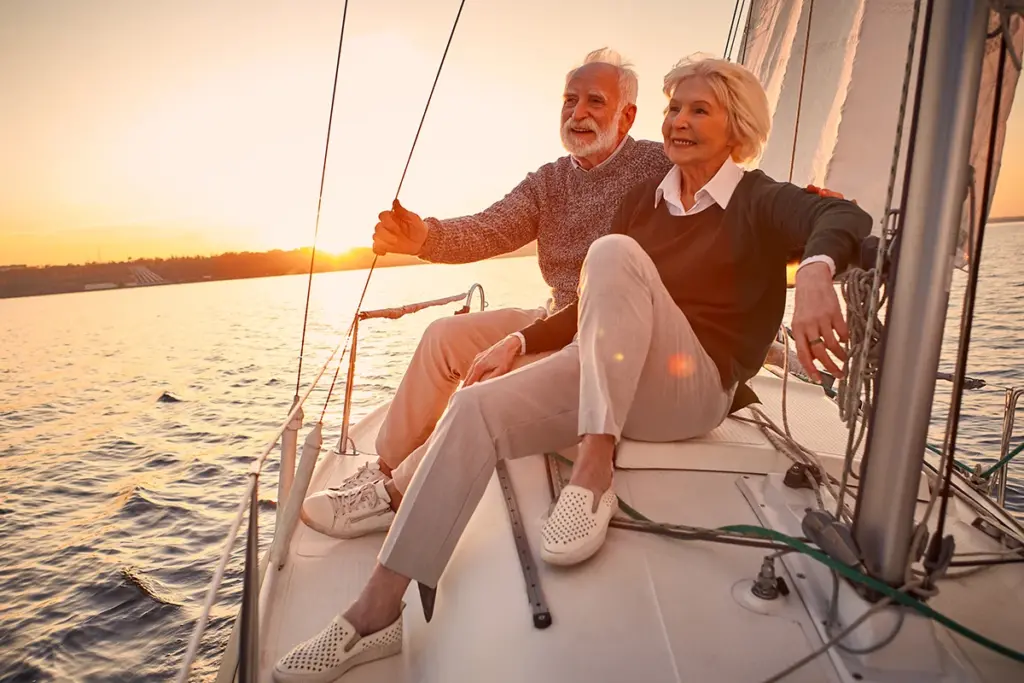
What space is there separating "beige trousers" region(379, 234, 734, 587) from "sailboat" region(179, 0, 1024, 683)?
0.11 metres

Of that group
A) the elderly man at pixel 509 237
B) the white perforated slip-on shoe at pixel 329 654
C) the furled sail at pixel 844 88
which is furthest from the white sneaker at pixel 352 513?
the furled sail at pixel 844 88

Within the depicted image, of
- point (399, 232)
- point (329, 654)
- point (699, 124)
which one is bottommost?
point (329, 654)

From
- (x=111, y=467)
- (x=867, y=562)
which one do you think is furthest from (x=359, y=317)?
(x=111, y=467)

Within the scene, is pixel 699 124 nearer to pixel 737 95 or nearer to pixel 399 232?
pixel 737 95

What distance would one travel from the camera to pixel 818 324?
42.8 inches

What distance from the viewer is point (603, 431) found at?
138 cm

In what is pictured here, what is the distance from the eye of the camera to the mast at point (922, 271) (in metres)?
0.91

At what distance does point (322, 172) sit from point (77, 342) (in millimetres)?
23149

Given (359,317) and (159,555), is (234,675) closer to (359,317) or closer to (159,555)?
(359,317)

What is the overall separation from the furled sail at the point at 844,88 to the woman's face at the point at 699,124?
1.49 meters

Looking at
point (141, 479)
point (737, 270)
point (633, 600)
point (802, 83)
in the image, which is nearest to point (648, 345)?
point (737, 270)

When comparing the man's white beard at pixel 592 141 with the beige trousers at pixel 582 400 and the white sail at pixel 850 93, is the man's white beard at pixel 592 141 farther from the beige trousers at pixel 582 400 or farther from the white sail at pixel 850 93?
the white sail at pixel 850 93

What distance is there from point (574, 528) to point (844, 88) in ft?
9.49

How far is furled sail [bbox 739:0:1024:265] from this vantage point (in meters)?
3.06
